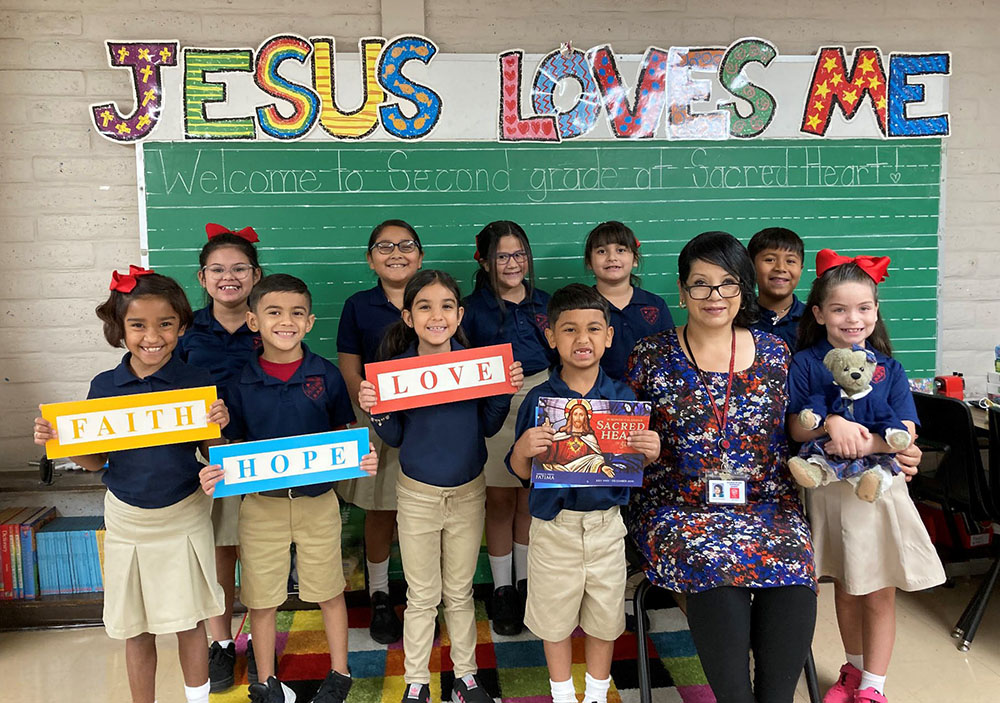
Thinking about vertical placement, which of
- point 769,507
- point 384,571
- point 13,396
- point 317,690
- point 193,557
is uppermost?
point 13,396

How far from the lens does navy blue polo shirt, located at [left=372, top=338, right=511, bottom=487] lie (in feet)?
6.46

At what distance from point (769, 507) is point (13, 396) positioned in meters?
3.11

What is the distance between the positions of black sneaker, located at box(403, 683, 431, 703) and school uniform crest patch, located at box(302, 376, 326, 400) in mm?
916

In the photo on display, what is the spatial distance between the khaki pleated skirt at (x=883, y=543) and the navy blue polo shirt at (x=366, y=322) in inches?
61.7

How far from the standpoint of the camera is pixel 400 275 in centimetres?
239

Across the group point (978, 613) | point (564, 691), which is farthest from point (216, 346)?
point (978, 613)

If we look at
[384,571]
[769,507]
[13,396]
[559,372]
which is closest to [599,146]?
[559,372]

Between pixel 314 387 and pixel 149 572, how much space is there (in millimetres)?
665

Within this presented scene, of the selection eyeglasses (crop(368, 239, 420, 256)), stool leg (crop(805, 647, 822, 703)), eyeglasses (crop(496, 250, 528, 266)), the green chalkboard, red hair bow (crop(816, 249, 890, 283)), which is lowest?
stool leg (crop(805, 647, 822, 703))

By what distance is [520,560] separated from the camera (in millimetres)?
2576

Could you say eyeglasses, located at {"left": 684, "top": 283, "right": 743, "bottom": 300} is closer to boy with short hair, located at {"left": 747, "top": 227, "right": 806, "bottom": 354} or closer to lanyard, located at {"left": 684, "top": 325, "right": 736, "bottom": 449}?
lanyard, located at {"left": 684, "top": 325, "right": 736, "bottom": 449}

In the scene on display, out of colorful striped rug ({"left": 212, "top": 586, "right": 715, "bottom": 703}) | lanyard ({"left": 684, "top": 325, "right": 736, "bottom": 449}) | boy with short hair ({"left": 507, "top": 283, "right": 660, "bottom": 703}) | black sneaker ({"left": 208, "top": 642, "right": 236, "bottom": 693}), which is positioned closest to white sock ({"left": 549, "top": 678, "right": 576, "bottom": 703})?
boy with short hair ({"left": 507, "top": 283, "right": 660, "bottom": 703})

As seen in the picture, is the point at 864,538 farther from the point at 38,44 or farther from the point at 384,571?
the point at 38,44

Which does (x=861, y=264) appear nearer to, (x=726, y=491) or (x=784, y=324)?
(x=784, y=324)
